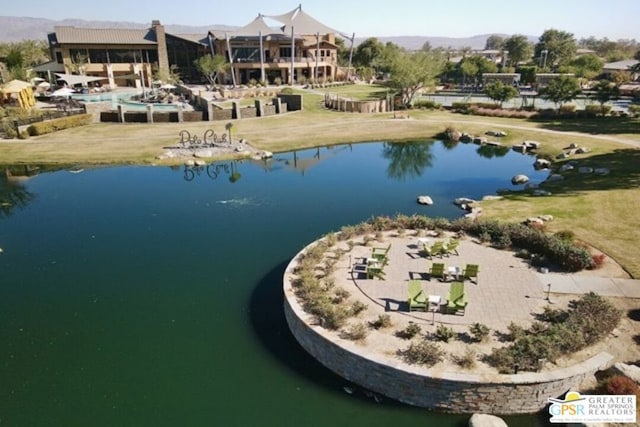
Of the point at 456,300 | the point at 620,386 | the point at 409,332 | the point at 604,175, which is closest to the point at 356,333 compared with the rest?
the point at 409,332

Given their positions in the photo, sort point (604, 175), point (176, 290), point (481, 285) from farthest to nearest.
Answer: point (604, 175) → point (176, 290) → point (481, 285)

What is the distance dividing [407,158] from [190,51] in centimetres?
6252

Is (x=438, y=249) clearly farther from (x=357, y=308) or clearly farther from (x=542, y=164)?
(x=542, y=164)

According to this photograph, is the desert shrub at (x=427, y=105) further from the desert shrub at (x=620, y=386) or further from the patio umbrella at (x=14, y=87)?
the desert shrub at (x=620, y=386)

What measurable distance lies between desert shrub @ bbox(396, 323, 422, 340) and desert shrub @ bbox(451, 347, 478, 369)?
1.18 meters

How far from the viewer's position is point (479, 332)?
11641 mm

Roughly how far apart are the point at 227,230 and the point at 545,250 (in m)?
13.0

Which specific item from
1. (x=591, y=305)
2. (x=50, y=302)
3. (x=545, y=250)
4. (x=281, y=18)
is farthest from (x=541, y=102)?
(x=50, y=302)

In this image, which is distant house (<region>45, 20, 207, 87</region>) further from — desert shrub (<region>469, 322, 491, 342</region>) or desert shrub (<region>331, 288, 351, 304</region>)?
desert shrub (<region>469, 322, 491, 342</region>)

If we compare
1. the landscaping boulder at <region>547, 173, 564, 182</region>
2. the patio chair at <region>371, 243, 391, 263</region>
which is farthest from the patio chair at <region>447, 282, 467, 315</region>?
the landscaping boulder at <region>547, 173, 564, 182</region>

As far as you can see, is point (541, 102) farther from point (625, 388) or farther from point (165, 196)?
point (625, 388)

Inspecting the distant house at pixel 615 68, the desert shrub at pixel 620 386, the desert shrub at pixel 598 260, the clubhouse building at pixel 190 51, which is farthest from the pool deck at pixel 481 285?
the distant house at pixel 615 68

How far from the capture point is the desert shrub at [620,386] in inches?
389

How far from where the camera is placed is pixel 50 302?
15102mm
